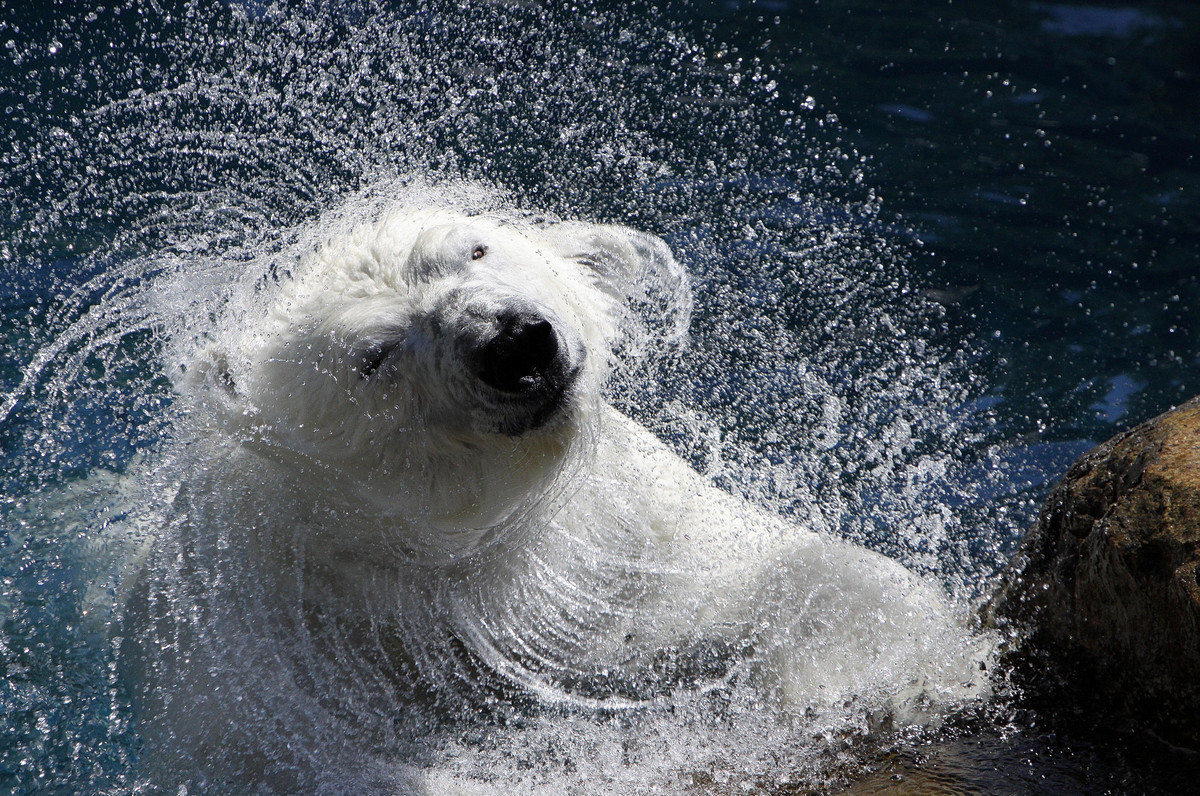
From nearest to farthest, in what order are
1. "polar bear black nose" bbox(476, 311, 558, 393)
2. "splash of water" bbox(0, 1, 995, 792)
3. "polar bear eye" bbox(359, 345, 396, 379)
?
"polar bear black nose" bbox(476, 311, 558, 393), "polar bear eye" bbox(359, 345, 396, 379), "splash of water" bbox(0, 1, 995, 792)

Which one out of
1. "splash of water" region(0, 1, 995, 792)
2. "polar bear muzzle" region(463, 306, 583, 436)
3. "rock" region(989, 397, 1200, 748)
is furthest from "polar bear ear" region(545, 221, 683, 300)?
"rock" region(989, 397, 1200, 748)

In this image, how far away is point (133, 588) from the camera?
9.62ft

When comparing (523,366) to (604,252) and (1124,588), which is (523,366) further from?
(1124,588)

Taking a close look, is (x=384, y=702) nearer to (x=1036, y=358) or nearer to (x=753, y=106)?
(x=1036, y=358)

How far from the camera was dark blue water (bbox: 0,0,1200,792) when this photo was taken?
12.3 feet

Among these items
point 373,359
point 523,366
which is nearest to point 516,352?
point 523,366

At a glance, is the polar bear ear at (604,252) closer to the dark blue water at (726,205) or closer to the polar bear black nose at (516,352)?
the dark blue water at (726,205)

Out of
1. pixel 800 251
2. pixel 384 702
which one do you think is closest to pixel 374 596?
pixel 384 702

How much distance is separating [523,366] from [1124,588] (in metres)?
1.50

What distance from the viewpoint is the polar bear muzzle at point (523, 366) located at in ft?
7.39

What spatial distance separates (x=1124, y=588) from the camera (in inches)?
82.2

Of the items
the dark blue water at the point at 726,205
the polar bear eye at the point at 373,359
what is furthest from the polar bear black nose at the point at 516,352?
the dark blue water at the point at 726,205

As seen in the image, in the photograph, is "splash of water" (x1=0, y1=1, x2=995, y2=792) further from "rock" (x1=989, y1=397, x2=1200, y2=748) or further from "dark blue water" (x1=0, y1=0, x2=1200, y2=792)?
"rock" (x1=989, y1=397, x2=1200, y2=748)

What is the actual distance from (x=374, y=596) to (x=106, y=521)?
56.4 inches
